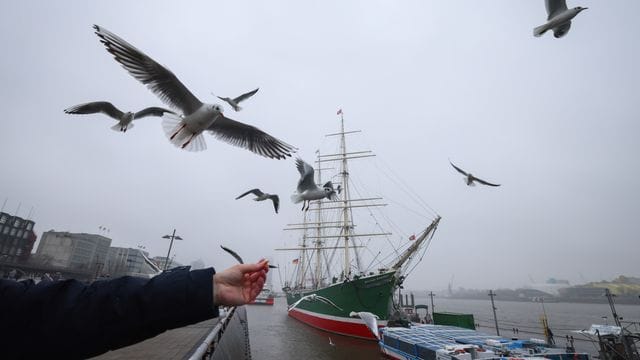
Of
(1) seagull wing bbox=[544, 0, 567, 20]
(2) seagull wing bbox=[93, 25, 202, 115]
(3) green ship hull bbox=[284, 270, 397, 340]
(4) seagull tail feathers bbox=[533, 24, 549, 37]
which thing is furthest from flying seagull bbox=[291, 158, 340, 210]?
(3) green ship hull bbox=[284, 270, 397, 340]

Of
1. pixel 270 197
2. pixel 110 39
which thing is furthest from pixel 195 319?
pixel 270 197

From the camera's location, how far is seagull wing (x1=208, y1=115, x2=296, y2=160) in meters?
7.25

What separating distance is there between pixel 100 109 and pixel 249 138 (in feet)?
13.2

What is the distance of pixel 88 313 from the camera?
1.36 m

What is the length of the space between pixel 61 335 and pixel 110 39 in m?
4.25

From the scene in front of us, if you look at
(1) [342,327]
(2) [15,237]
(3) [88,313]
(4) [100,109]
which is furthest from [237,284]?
(2) [15,237]

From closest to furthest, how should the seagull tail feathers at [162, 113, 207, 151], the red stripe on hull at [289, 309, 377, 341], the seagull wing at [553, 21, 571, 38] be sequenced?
the seagull tail feathers at [162, 113, 207, 151] → the seagull wing at [553, 21, 571, 38] → the red stripe on hull at [289, 309, 377, 341]

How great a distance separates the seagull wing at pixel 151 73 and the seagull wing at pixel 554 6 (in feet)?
27.2

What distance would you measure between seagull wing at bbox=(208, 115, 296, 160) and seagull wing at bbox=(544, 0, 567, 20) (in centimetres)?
683

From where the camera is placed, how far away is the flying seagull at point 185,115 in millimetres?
4664

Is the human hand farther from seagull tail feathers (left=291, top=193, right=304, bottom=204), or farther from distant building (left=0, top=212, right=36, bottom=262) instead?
distant building (left=0, top=212, right=36, bottom=262)

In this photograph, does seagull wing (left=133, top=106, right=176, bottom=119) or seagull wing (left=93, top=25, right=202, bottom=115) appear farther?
seagull wing (left=133, top=106, right=176, bottom=119)

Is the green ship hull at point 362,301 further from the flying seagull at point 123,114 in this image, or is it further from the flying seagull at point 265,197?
the flying seagull at point 123,114

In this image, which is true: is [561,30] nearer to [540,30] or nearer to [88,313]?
[540,30]
